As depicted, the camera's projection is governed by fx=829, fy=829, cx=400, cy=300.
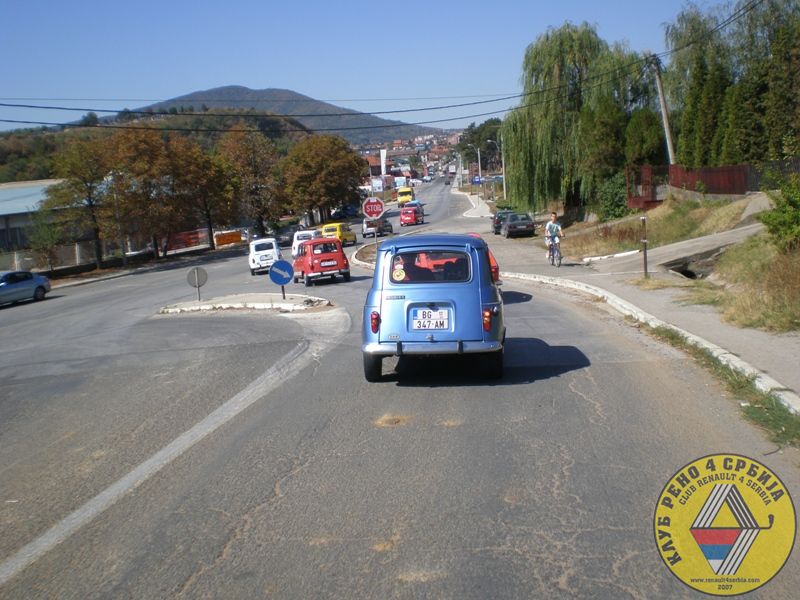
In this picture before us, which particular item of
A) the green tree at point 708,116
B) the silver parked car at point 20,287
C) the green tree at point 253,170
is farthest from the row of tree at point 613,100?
the green tree at point 253,170

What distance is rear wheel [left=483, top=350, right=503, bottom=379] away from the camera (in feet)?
33.0

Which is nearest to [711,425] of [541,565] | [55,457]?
[541,565]

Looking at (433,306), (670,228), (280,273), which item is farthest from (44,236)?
(433,306)

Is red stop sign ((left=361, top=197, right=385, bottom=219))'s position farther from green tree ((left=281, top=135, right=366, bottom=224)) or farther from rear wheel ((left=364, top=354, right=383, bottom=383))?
green tree ((left=281, top=135, right=366, bottom=224))

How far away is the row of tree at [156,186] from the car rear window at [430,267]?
4431cm

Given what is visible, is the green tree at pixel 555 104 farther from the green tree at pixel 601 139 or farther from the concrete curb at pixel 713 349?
the concrete curb at pixel 713 349

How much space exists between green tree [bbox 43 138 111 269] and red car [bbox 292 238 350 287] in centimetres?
2647

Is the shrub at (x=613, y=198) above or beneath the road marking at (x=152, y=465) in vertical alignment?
above

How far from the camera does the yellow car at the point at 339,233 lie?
5500 centimetres

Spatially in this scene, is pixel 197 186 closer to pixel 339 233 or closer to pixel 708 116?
pixel 339 233

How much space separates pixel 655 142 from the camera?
44219 millimetres

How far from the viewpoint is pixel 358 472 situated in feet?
22.3

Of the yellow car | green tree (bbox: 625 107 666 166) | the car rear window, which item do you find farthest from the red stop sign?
the yellow car

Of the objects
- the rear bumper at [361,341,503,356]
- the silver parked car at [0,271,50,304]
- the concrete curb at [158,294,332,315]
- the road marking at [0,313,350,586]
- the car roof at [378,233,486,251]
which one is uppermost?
the car roof at [378,233,486,251]
